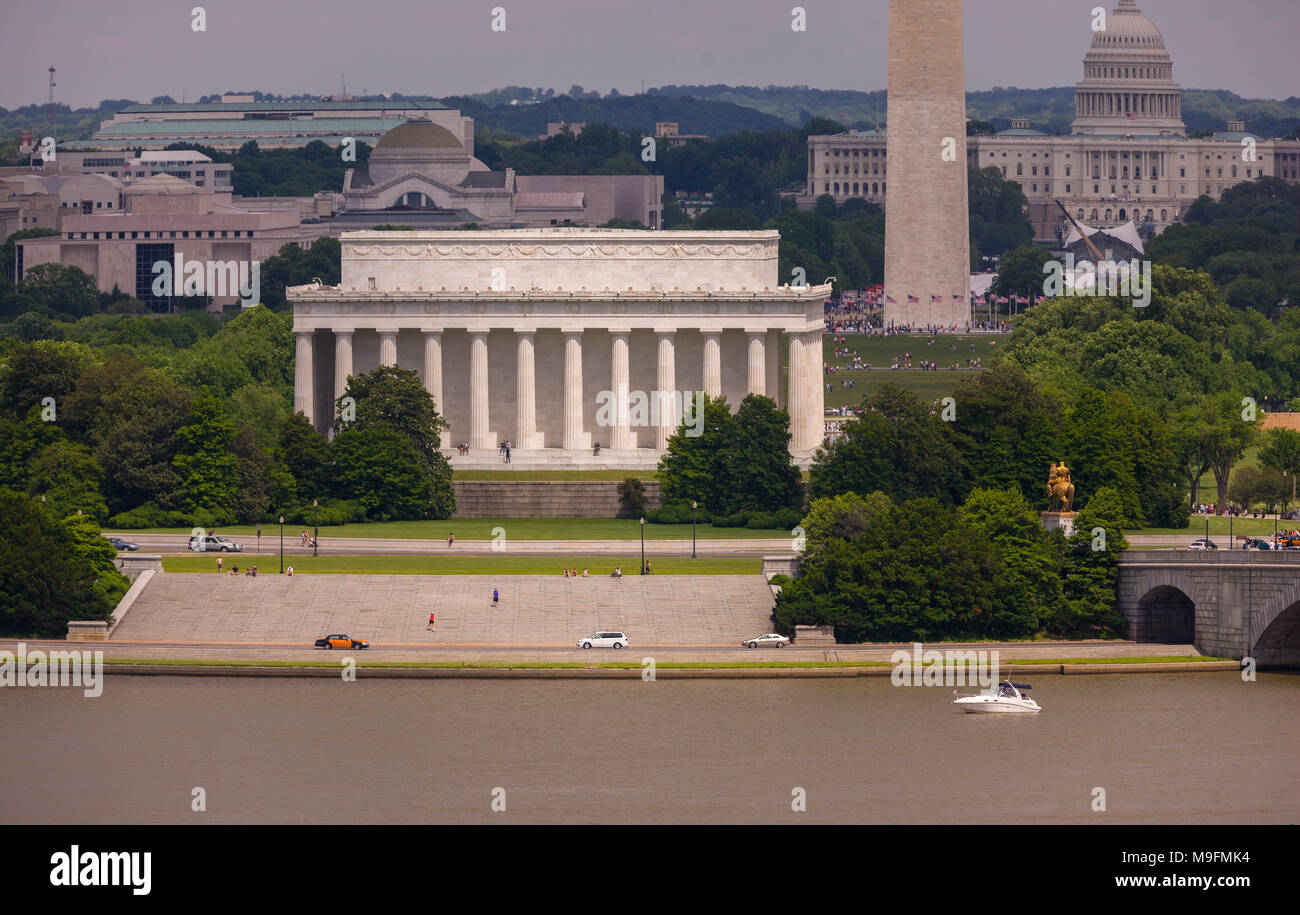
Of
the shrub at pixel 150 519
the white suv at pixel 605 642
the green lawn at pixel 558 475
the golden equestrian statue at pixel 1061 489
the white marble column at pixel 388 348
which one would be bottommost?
the white suv at pixel 605 642

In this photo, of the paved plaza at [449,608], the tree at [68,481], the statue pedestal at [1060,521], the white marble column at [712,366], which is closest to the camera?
the paved plaza at [449,608]

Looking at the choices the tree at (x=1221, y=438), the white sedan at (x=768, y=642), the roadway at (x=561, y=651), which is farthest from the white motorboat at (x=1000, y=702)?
the tree at (x=1221, y=438)

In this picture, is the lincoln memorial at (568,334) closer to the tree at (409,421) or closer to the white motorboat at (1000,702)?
the tree at (409,421)

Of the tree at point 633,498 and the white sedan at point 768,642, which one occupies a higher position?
the tree at point 633,498

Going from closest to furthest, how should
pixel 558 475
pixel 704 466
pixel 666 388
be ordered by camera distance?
pixel 704 466 < pixel 558 475 < pixel 666 388

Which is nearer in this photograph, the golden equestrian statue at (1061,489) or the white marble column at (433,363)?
the golden equestrian statue at (1061,489)

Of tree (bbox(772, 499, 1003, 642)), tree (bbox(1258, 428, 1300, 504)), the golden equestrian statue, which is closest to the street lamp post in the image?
tree (bbox(772, 499, 1003, 642))

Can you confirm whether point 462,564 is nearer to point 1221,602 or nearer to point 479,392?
point 479,392

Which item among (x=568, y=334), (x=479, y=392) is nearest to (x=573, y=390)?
(x=568, y=334)
